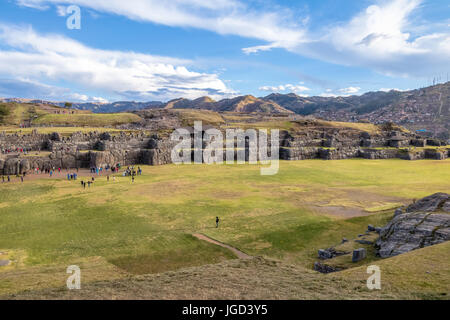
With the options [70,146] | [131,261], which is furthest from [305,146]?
[131,261]

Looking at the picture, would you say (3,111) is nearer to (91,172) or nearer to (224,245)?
(91,172)

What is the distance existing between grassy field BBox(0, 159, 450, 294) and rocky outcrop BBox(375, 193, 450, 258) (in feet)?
13.3

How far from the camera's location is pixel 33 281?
38.5 feet

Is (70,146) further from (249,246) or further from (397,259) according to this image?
(397,259)

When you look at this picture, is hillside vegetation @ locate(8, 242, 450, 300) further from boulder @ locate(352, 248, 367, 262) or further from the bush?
the bush

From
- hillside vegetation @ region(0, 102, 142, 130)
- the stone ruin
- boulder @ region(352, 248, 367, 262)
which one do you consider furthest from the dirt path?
hillside vegetation @ region(0, 102, 142, 130)

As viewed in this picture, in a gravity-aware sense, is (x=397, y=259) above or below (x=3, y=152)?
below

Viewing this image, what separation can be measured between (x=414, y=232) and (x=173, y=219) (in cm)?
1660

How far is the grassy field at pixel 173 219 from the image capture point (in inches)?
636

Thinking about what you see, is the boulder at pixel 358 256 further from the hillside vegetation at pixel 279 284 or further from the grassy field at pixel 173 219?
the grassy field at pixel 173 219

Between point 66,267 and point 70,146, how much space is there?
131 ft

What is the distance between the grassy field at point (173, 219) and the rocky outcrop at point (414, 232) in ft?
13.3
